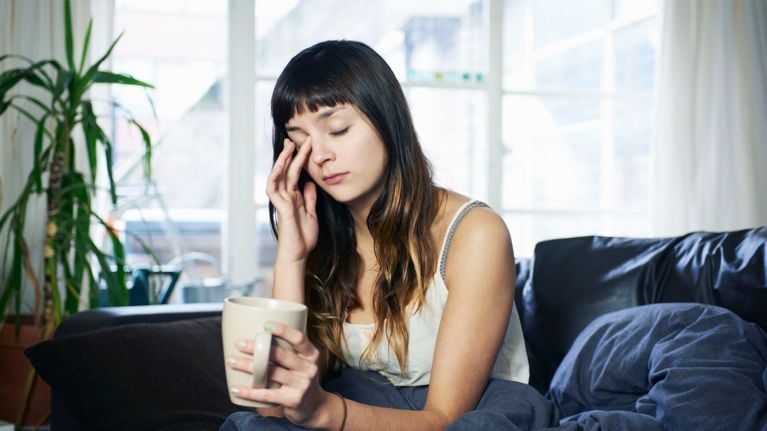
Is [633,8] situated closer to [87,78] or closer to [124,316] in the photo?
[87,78]

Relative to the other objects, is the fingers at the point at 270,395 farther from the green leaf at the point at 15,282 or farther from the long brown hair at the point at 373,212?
the green leaf at the point at 15,282

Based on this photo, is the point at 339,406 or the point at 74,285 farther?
the point at 74,285

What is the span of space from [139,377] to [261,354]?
36.8 inches

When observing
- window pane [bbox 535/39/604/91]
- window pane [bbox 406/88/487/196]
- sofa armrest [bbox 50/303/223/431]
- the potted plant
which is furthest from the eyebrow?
window pane [bbox 535/39/604/91]

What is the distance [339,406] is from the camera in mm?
1170

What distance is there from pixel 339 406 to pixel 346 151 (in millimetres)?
447

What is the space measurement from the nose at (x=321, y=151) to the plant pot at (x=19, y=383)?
1.77 m

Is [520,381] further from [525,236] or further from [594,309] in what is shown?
[525,236]

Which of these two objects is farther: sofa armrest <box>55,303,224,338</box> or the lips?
sofa armrest <box>55,303,224,338</box>

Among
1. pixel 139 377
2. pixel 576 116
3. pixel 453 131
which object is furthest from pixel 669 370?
pixel 576 116

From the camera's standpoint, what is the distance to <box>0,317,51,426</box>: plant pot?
281cm

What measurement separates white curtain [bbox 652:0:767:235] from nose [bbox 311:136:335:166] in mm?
3057

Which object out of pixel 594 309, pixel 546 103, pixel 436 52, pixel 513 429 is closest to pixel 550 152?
pixel 546 103

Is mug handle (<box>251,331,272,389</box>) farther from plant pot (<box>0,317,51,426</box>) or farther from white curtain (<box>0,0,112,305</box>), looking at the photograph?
white curtain (<box>0,0,112,305</box>)
